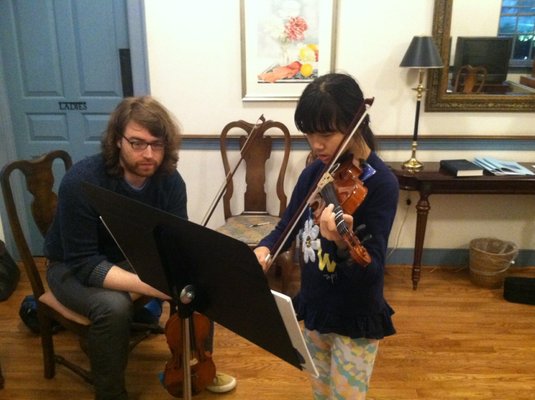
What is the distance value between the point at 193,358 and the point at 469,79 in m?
1.93

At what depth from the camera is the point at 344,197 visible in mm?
1051

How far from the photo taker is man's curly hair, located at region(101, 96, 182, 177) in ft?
4.90

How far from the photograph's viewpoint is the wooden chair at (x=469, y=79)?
2500 millimetres

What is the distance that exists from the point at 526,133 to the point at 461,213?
53 cm

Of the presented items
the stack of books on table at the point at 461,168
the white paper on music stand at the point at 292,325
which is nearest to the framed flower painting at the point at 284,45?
the stack of books on table at the point at 461,168

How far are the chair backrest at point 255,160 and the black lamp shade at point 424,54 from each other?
0.69 m

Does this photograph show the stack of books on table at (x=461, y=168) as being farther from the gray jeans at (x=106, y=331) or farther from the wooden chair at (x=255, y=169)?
the gray jeans at (x=106, y=331)

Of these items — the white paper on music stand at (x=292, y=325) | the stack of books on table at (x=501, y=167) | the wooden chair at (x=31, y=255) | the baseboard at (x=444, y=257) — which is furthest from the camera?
the baseboard at (x=444, y=257)

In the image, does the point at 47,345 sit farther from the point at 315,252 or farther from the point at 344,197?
the point at 344,197

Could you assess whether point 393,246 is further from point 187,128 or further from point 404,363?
point 187,128

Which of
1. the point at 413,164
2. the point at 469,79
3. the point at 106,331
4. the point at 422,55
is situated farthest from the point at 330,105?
the point at 469,79

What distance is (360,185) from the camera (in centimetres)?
105

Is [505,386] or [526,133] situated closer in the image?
[505,386]

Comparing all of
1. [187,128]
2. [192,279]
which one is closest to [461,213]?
[187,128]
